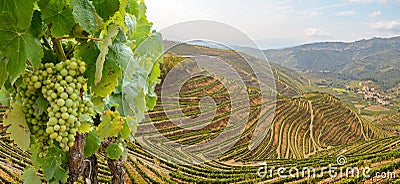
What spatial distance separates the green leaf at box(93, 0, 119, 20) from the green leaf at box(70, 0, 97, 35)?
0.06 m

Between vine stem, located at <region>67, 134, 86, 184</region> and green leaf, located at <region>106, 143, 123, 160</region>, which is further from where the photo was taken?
green leaf, located at <region>106, 143, 123, 160</region>

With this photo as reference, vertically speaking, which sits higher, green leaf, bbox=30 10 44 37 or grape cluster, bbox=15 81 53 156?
green leaf, bbox=30 10 44 37

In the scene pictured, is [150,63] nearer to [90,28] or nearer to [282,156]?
[90,28]

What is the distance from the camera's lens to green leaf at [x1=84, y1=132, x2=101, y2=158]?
180 centimetres

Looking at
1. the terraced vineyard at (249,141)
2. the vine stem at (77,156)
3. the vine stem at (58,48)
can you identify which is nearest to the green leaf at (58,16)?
the vine stem at (58,48)

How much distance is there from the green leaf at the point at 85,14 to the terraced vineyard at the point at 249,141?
1.28 meters

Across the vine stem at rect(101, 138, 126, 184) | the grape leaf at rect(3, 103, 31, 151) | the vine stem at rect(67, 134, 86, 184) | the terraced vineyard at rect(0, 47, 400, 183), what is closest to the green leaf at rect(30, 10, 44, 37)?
the grape leaf at rect(3, 103, 31, 151)

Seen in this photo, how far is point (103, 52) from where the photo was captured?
4.24ft

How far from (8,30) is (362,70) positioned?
20175 cm

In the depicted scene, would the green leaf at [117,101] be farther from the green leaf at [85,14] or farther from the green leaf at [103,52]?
the green leaf at [85,14]

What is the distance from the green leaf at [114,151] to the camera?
2.18m

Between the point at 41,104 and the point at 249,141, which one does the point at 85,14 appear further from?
the point at 249,141

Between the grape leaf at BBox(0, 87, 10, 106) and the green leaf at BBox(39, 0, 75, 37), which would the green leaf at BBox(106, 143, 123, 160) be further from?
the green leaf at BBox(39, 0, 75, 37)

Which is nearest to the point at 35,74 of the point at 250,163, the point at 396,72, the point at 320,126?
the point at 250,163
